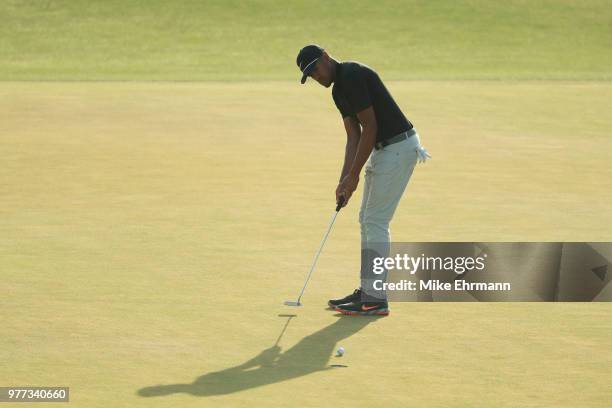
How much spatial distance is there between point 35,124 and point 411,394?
1606 centimetres

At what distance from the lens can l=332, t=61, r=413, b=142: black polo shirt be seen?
32.0 ft

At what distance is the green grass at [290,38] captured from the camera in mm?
34031

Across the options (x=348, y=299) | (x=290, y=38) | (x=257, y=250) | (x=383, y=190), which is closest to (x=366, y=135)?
(x=383, y=190)

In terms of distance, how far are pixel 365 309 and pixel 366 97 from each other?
1.85m

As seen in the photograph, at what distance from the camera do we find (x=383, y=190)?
33.3ft

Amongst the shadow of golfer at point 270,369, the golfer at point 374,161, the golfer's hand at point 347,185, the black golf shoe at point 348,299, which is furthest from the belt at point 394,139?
the shadow of golfer at point 270,369

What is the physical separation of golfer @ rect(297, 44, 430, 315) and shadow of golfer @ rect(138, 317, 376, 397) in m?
0.66

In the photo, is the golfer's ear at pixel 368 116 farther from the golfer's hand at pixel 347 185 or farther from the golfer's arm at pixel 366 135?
the golfer's hand at pixel 347 185

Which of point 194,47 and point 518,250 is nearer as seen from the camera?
point 518,250

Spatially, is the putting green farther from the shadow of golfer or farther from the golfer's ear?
the golfer's ear

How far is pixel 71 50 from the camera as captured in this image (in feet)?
122

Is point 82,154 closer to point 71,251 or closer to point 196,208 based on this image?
point 196,208

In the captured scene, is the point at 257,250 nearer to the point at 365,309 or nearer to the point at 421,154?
the point at 365,309

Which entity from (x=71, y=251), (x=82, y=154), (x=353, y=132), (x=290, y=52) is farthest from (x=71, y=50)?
A: (x=353, y=132)
